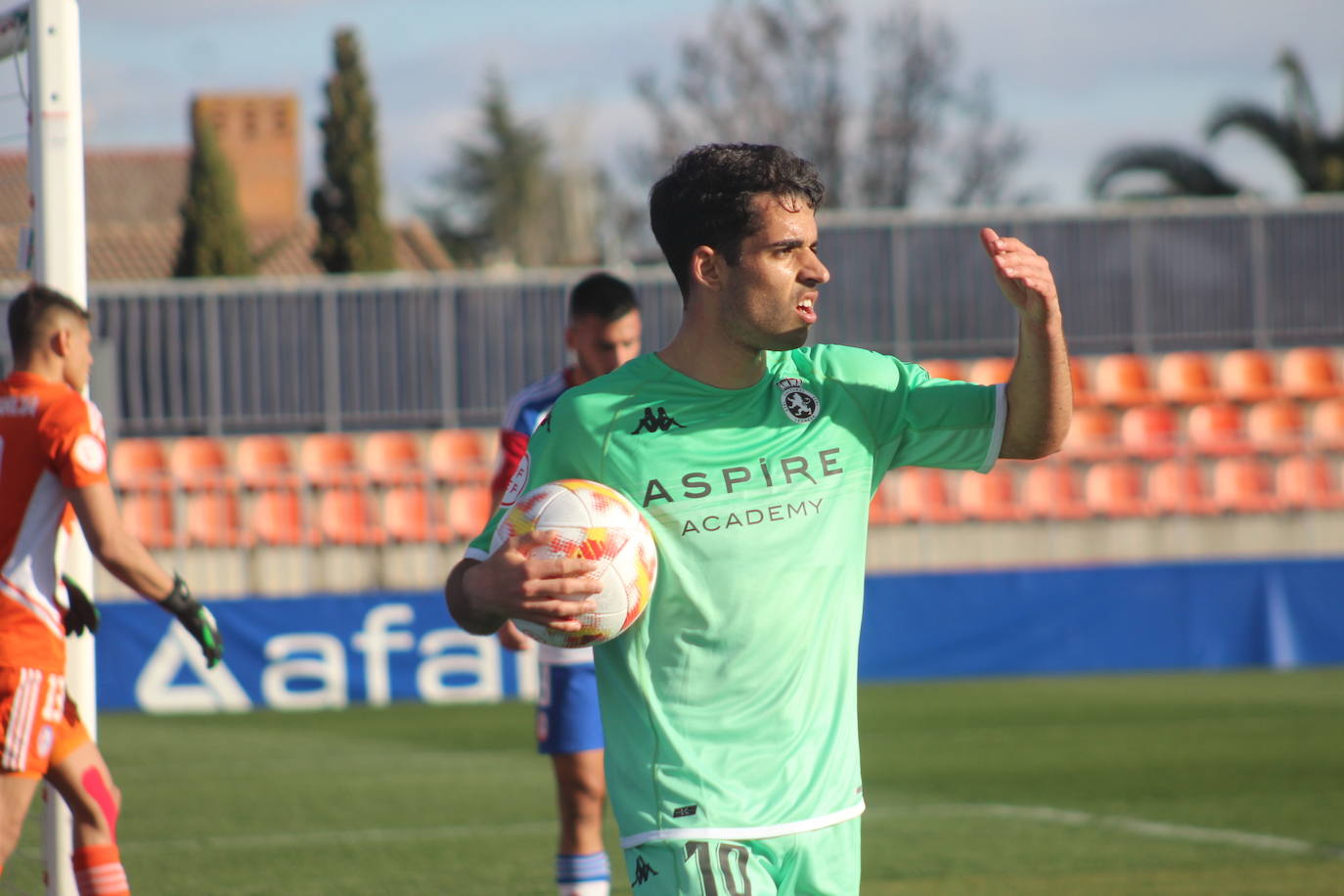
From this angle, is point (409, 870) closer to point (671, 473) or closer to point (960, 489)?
point (671, 473)

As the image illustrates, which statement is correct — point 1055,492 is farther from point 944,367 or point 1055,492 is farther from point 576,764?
point 576,764

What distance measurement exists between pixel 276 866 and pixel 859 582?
5.43 meters

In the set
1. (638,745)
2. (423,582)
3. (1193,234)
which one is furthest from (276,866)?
(1193,234)

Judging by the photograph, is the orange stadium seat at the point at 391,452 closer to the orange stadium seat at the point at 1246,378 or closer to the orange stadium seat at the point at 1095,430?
the orange stadium seat at the point at 1095,430

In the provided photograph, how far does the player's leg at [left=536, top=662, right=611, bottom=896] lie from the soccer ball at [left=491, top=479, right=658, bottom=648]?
3.11 meters

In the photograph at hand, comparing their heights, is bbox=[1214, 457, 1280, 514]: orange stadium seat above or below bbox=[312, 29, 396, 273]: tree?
below

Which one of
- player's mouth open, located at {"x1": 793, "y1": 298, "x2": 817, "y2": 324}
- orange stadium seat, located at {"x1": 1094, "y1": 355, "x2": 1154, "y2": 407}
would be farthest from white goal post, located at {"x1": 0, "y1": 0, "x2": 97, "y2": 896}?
orange stadium seat, located at {"x1": 1094, "y1": 355, "x2": 1154, "y2": 407}

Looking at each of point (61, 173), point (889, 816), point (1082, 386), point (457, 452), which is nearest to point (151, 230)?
point (457, 452)

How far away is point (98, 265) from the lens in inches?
1725

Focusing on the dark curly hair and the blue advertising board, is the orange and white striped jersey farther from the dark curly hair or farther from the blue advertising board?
the blue advertising board

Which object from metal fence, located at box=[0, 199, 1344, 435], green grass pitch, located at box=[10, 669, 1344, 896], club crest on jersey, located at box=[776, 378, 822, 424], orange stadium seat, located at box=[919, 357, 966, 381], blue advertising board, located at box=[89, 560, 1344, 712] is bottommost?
green grass pitch, located at box=[10, 669, 1344, 896]

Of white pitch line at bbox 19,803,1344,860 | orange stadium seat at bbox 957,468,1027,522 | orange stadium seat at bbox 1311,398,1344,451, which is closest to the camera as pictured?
white pitch line at bbox 19,803,1344,860

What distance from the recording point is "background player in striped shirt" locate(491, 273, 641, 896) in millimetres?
6461

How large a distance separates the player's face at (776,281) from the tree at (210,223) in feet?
99.7
